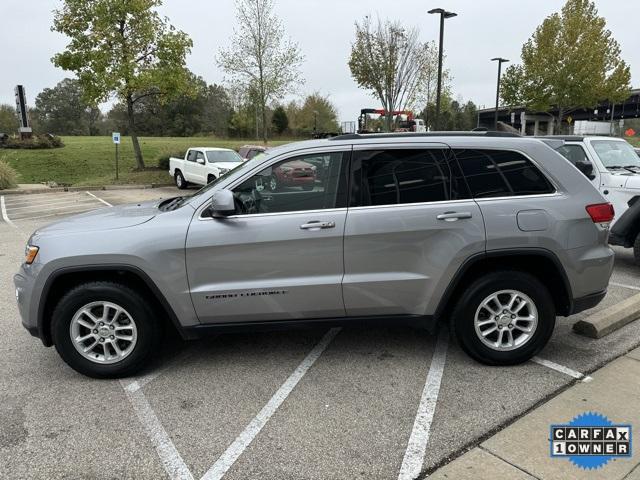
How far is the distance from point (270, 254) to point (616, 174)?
19.2ft

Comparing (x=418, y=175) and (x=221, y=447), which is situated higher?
(x=418, y=175)

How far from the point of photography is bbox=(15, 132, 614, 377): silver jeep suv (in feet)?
11.4

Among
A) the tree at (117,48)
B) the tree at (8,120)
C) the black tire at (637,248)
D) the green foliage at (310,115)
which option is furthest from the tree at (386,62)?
the tree at (8,120)

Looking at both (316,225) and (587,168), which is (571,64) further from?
(316,225)

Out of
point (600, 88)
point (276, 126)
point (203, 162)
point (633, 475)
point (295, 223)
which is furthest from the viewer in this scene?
point (276, 126)

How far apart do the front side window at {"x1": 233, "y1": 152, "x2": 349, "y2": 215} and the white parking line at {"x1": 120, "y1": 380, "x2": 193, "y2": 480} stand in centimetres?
150

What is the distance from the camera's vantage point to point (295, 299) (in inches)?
139

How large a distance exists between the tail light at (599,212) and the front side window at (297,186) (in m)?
1.87

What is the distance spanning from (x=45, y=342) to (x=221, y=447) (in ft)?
5.81

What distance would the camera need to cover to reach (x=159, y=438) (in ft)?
9.58

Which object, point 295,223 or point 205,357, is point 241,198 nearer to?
point 295,223

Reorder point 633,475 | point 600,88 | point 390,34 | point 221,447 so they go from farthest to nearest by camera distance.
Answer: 1. point 600,88
2. point 390,34
3. point 221,447
4. point 633,475

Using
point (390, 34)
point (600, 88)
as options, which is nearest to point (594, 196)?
point (390, 34)

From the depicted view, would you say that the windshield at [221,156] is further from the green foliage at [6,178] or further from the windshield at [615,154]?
the windshield at [615,154]
